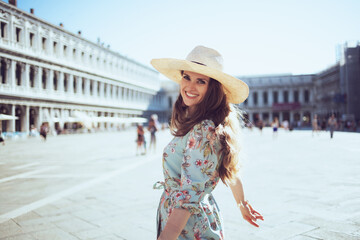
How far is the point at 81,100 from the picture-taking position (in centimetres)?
4066

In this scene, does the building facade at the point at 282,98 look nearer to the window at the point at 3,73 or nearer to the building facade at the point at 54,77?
the building facade at the point at 54,77

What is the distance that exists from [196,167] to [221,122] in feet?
1.04

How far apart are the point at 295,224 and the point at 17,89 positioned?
32156mm

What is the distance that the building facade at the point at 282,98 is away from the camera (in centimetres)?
6456

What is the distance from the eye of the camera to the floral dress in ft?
4.40

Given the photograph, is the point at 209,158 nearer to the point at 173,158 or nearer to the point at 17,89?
the point at 173,158

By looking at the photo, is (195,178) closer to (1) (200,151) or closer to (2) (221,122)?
(1) (200,151)

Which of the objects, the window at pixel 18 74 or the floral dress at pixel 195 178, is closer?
the floral dress at pixel 195 178

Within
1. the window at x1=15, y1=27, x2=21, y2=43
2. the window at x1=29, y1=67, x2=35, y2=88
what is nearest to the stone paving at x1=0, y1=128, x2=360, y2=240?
the window at x1=15, y1=27, x2=21, y2=43

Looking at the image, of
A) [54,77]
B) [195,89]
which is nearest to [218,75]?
[195,89]

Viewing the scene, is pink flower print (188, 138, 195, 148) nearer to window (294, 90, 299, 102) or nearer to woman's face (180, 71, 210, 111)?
woman's face (180, 71, 210, 111)

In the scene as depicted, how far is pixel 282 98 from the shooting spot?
66.8 m

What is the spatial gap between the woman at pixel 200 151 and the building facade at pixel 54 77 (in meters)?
31.0

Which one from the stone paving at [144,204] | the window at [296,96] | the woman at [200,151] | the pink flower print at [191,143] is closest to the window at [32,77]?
the stone paving at [144,204]
